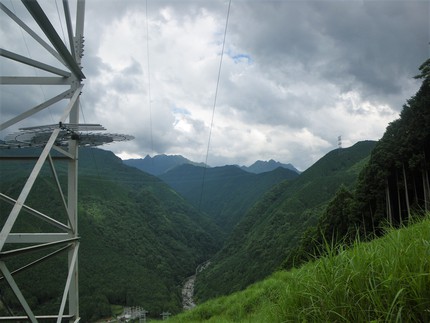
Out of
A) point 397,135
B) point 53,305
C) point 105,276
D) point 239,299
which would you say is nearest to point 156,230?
point 105,276

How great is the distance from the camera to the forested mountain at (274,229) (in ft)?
199

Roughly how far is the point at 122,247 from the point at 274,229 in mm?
47287

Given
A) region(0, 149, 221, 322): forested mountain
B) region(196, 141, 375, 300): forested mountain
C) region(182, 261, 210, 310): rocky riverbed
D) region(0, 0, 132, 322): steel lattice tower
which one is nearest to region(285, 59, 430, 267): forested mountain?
region(0, 0, 132, 322): steel lattice tower

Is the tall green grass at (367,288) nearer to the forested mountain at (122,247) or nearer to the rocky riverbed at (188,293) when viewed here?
the forested mountain at (122,247)

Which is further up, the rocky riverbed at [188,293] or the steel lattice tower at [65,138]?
the steel lattice tower at [65,138]

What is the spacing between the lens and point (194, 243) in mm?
134125

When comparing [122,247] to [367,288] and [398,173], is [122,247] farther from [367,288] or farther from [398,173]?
[367,288]

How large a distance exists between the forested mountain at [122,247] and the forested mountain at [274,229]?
12.2 m

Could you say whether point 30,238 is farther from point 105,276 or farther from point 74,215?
point 105,276

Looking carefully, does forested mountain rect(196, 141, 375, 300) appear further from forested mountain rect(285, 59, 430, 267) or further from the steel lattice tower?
the steel lattice tower

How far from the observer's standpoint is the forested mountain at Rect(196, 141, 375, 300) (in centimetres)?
6072

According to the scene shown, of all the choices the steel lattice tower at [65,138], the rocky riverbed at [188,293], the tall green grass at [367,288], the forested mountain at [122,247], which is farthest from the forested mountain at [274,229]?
the tall green grass at [367,288]

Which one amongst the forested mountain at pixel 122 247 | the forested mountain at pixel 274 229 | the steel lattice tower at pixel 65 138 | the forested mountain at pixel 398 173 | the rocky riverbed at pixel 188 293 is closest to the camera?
the steel lattice tower at pixel 65 138

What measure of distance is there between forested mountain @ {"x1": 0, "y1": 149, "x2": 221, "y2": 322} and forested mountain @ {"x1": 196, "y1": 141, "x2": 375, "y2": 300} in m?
12.2
